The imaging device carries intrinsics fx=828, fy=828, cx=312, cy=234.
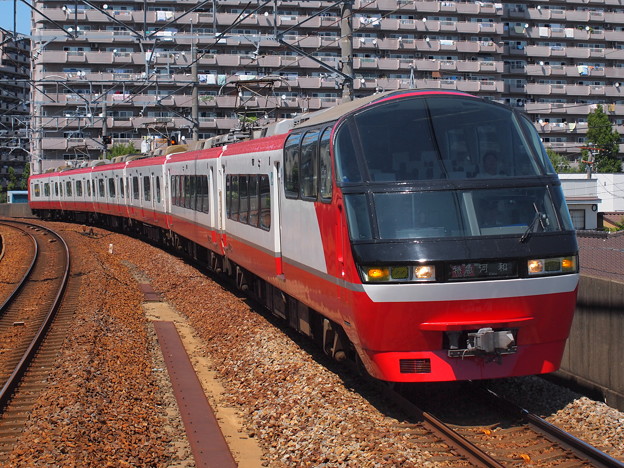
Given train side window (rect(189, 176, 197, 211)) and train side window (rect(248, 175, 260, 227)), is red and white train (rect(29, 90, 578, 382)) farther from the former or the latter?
train side window (rect(189, 176, 197, 211))

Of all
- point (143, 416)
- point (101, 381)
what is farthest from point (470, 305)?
point (101, 381)

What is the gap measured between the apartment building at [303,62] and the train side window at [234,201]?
51.6 m

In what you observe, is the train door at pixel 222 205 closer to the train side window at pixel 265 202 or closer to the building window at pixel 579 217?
the train side window at pixel 265 202

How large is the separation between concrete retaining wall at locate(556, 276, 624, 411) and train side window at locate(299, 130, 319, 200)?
302 centimetres

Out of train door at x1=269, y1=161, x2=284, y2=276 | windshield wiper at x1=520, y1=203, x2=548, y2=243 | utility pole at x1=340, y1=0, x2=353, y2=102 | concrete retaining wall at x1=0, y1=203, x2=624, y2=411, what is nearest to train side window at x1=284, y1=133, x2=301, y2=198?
train door at x1=269, y1=161, x2=284, y2=276

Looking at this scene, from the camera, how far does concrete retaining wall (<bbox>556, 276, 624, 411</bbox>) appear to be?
7898 millimetres

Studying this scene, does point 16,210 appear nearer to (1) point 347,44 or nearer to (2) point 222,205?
(2) point 222,205

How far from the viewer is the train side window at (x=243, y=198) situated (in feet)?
41.8

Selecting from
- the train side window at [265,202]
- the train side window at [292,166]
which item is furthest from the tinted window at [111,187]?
the train side window at [292,166]

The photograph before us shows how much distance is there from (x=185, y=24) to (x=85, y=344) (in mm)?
56702

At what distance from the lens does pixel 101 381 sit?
890 cm

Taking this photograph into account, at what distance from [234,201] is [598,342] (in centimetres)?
718

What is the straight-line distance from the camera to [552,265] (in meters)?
7.11

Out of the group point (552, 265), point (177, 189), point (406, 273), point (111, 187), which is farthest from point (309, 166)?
point (111, 187)
